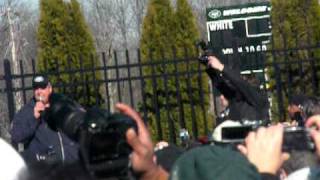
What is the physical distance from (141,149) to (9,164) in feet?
1.28

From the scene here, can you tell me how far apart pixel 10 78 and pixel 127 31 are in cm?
2716

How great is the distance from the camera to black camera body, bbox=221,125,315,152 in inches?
109

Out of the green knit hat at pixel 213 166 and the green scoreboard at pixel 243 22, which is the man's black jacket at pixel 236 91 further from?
the green scoreboard at pixel 243 22

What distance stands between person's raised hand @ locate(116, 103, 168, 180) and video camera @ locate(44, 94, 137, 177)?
0.08ft

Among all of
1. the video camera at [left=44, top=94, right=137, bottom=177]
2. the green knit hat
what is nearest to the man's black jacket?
the green knit hat

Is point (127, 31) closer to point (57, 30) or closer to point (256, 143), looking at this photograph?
point (57, 30)

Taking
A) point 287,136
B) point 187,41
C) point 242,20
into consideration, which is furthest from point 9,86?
point 242,20

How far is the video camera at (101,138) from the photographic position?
2291 mm

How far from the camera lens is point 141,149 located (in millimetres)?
2494

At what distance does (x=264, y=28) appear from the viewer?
16.5m

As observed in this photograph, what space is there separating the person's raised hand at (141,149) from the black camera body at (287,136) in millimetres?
261

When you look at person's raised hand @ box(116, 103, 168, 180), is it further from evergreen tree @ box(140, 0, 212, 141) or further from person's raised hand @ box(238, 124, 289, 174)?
evergreen tree @ box(140, 0, 212, 141)

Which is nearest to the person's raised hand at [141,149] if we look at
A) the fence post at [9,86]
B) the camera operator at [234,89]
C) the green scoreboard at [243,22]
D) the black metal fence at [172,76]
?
the camera operator at [234,89]

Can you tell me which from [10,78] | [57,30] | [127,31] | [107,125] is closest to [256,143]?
[107,125]
